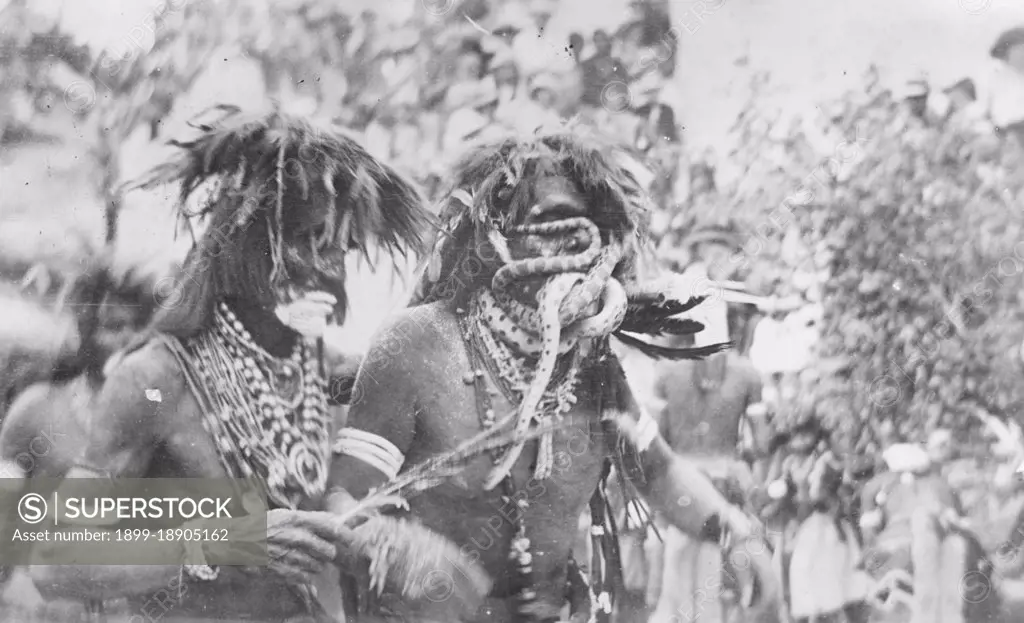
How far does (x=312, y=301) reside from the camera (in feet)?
10.7

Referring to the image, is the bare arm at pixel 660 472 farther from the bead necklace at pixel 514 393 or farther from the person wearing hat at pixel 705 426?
the bead necklace at pixel 514 393

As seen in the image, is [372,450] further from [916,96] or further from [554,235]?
[916,96]

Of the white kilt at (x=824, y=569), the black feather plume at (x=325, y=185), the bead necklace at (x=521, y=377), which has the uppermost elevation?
the black feather plume at (x=325, y=185)

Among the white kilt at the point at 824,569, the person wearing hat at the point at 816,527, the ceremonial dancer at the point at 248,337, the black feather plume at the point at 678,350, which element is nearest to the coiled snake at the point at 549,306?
the black feather plume at the point at 678,350

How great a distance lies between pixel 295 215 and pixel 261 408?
76cm

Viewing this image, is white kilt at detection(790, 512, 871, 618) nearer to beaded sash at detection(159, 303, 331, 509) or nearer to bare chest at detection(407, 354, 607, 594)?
bare chest at detection(407, 354, 607, 594)

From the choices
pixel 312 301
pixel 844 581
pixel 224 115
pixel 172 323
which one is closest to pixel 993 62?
pixel 844 581

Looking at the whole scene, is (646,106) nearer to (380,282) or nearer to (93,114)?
(380,282)

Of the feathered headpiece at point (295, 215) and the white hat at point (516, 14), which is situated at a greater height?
the white hat at point (516, 14)

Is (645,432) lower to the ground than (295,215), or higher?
lower

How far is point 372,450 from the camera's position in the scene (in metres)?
3.19

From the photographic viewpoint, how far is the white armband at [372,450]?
318 centimetres

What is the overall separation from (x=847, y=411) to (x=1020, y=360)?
0.69 metres

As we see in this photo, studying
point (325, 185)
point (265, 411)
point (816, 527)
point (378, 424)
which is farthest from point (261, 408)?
point (816, 527)
